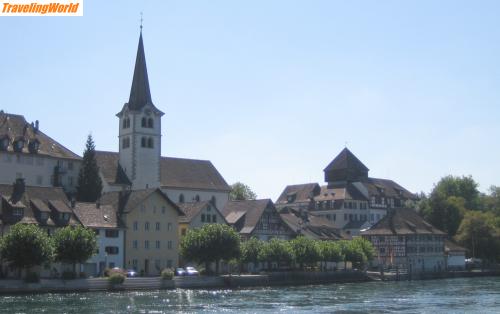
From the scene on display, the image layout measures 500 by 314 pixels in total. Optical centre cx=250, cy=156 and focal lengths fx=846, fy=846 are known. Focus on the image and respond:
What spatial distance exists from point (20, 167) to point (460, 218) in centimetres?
8564

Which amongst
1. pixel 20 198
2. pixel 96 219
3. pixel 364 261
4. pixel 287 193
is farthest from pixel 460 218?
pixel 20 198

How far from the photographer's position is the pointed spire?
128500mm

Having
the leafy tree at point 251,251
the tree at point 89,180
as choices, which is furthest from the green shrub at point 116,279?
the tree at point 89,180

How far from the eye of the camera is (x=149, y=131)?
130 m

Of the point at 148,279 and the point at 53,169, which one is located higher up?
the point at 53,169

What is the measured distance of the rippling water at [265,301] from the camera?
6343 cm

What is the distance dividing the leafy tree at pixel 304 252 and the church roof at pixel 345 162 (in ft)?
203

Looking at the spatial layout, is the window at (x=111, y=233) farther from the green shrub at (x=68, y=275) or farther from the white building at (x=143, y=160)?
the white building at (x=143, y=160)

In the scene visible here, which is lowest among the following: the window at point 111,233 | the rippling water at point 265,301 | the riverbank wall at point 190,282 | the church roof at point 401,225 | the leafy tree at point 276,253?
the rippling water at point 265,301

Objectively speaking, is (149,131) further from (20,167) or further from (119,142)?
(20,167)

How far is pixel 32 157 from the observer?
112312 millimetres

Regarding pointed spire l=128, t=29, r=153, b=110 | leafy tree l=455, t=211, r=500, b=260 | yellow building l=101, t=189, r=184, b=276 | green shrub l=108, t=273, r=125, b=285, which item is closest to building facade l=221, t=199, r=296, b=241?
yellow building l=101, t=189, r=184, b=276

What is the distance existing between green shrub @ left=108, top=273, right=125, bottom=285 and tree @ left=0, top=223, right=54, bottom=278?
6969 mm

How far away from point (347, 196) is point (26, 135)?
70.7 meters
